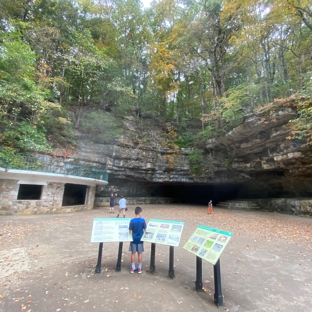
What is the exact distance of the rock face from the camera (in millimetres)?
14977

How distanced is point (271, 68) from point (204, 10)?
34.6ft

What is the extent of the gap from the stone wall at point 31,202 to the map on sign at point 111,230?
10.6 m

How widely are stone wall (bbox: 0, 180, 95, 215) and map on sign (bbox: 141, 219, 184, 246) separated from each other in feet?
37.3

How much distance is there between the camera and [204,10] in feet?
67.4

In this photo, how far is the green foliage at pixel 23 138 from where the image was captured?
13.3m

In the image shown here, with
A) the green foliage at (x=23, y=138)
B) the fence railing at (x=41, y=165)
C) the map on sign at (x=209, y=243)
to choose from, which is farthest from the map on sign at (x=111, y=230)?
→ the green foliage at (x=23, y=138)

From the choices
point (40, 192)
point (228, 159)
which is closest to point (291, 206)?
point (228, 159)

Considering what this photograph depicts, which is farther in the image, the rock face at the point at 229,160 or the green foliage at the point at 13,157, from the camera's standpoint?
the rock face at the point at 229,160

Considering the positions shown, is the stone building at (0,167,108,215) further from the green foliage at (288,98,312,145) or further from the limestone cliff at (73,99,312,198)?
the green foliage at (288,98,312,145)

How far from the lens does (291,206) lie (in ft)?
50.1

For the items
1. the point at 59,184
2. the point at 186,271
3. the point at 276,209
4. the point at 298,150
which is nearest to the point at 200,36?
the point at 298,150

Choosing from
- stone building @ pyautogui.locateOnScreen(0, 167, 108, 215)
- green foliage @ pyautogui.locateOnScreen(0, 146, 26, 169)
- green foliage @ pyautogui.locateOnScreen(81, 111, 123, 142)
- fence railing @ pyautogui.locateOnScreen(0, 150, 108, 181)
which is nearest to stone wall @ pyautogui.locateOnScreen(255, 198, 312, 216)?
fence railing @ pyautogui.locateOnScreen(0, 150, 108, 181)

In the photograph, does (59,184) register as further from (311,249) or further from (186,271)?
(311,249)

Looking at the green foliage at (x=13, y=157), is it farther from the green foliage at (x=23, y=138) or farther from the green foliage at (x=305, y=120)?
the green foliage at (x=305, y=120)
